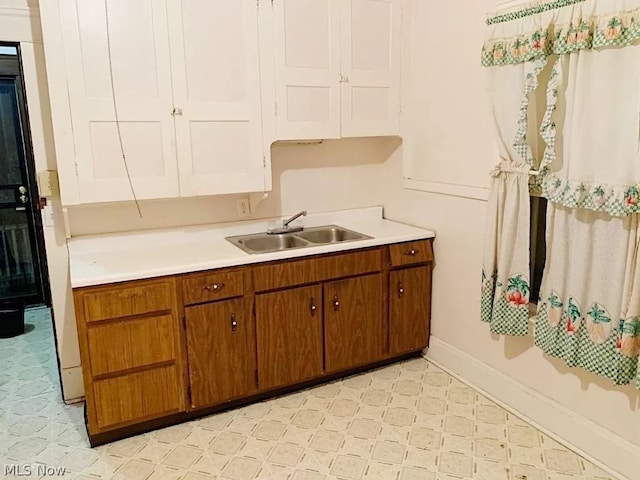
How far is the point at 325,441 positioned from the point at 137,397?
96cm

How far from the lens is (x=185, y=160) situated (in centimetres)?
275

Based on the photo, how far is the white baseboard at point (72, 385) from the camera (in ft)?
9.84

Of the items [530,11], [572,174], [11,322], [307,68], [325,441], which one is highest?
[530,11]

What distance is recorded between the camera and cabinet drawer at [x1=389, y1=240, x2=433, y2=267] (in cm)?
316

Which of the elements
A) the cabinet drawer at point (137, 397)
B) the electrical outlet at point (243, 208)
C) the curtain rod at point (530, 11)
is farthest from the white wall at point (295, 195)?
the curtain rod at point (530, 11)

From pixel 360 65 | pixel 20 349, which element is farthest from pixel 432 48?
pixel 20 349

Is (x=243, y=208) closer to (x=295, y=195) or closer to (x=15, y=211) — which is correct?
(x=295, y=195)

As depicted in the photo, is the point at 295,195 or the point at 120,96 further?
the point at 295,195

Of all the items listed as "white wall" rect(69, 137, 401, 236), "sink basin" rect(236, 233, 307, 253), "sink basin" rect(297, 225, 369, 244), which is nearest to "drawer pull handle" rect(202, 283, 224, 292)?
"sink basin" rect(236, 233, 307, 253)

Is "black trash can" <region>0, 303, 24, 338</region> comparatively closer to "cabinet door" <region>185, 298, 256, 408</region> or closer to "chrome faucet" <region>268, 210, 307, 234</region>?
"cabinet door" <region>185, 298, 256, 408</region>

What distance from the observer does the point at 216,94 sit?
109 inches

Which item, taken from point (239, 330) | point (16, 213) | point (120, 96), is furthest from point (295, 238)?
point (16, 213)

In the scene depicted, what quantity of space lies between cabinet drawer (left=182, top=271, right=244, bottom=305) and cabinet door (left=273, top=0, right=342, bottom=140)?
0.88 meters

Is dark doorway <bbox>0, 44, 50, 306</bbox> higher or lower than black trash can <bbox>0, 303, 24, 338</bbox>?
higher
